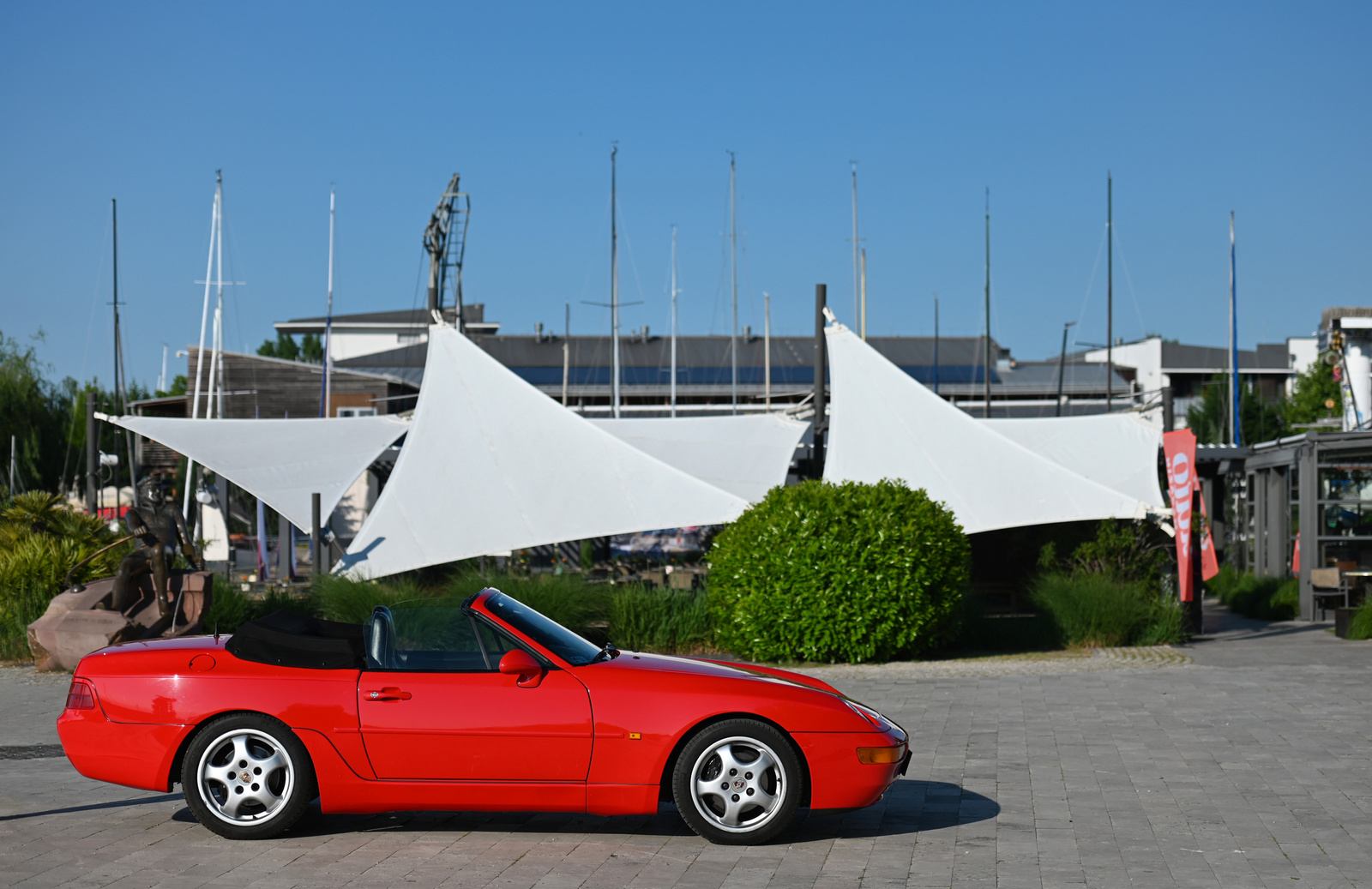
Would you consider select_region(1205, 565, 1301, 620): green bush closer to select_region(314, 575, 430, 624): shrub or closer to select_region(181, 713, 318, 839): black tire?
select_region(314, 575, 430, 624): shrub

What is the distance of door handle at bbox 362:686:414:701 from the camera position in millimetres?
6074

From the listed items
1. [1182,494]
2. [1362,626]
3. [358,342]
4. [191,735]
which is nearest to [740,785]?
[191,735]

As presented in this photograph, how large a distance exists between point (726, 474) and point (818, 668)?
706 cm

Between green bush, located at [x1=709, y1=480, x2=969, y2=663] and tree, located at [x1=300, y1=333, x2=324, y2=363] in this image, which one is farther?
tree, located at [x1=300, y1=333, x2=324, y2=363]

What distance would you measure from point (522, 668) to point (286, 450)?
15.4m

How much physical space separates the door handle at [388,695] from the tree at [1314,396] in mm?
36464

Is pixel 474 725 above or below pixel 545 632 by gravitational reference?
below

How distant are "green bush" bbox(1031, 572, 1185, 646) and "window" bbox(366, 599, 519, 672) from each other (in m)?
11.0

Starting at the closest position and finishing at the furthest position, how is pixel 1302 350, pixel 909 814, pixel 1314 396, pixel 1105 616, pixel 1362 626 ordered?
pixel 909 814 → pixel 1105 616 → pixel 1362 626 → pixel 1314 396 → pixel 1302 350

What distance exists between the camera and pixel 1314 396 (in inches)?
1626

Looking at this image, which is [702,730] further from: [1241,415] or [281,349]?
[281,349]

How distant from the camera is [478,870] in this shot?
18.2 feet

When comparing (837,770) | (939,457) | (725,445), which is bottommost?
(837,770)

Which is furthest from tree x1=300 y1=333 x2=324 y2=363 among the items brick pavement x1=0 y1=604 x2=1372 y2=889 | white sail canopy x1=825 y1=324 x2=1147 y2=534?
brick pavement x1=0 y1=604 x2=1372 y2=889
